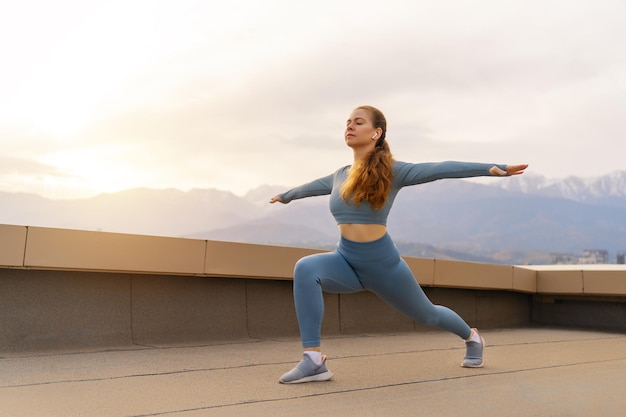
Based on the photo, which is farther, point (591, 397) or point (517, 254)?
point (517, 254)

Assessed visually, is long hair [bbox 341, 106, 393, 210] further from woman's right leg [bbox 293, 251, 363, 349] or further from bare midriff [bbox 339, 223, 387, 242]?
woman's right leg [bbox 293, 251, 363, 349]

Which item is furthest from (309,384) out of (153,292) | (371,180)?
(153,292)

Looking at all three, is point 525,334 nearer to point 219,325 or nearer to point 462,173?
point 219,325

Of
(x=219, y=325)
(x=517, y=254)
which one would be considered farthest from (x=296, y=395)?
(x=517, y=254)

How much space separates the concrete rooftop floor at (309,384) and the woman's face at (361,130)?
1.47 m

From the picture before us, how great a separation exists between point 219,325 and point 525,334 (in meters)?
3.69

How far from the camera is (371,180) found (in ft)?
14.8

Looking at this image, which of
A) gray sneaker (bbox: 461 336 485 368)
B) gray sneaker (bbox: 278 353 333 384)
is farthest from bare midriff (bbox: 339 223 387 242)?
gray sneaker (bbox: 461 336 485 368)

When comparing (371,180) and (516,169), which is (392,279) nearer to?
(371,180)

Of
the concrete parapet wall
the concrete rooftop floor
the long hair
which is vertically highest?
the long hair

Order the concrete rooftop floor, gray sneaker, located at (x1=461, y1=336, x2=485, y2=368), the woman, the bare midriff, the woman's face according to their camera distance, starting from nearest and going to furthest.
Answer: the concrete rooftop floor → the woman → the bare midriff → the woman's face → gray sneaker, located at (x1=461, y1=336, x2=485, y2=368)

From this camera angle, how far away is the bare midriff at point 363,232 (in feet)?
14.9

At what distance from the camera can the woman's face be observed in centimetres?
468

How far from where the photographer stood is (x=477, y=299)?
9617 mm
